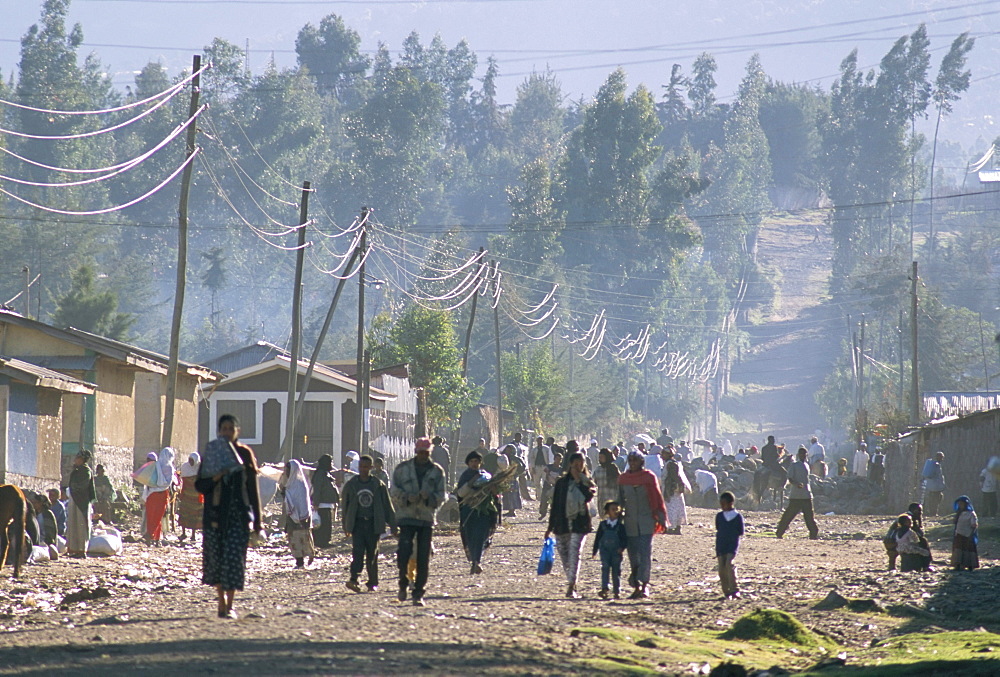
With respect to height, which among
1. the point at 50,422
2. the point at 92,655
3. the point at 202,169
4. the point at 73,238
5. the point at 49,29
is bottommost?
the point at 92,655

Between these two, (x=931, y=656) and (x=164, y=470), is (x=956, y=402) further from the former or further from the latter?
(x=931, y=656)

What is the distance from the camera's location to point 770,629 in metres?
12.2

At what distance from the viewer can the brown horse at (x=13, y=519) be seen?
1590 centimetres

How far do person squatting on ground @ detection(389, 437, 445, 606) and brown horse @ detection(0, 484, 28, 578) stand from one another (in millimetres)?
5458

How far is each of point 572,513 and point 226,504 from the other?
4482 mm

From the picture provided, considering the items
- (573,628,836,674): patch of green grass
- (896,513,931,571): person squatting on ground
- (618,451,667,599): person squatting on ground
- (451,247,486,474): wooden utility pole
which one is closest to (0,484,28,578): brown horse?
(618,451,667,599): person squatting on ground

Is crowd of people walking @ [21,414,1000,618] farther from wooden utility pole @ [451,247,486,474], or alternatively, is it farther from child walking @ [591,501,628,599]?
wooden utility pole @ [451,247,486,474]

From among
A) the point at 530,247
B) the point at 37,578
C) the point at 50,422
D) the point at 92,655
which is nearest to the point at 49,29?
the point at 530,247

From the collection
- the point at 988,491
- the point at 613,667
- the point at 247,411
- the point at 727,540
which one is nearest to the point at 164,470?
the point at 727,540

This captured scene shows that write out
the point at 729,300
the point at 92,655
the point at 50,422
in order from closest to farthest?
the point at 92,655 → the point at 50,422 → the point at 729,300

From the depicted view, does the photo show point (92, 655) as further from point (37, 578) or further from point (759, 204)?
point (759, 204)

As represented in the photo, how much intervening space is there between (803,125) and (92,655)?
432ft

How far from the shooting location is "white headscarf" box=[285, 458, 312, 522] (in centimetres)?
1822

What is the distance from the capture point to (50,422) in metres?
23.3
